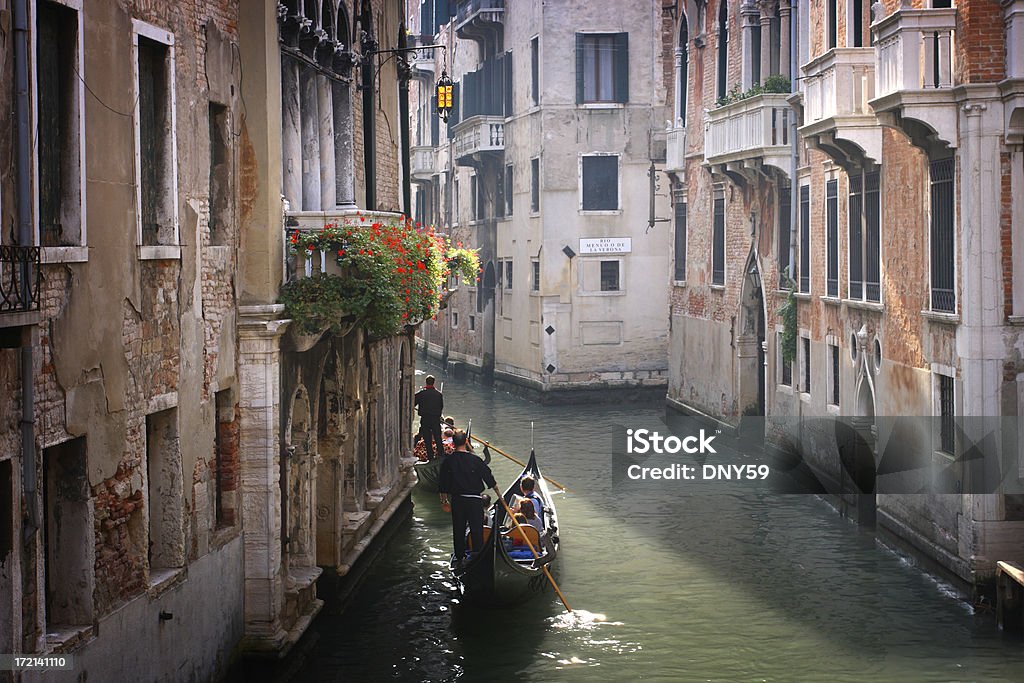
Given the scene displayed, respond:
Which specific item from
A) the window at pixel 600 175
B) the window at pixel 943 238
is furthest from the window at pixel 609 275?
the window at pixel 943 238

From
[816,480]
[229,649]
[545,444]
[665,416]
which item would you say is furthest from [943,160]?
[665,416]

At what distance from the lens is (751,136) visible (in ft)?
65.2

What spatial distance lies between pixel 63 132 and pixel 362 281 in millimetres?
4023

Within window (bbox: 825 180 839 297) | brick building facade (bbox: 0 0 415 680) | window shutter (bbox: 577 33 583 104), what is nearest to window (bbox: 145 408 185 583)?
brick building facade (bbox: 0 0 415 680)

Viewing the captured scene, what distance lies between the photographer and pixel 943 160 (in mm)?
13094

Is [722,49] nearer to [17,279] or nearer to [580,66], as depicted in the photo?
[580,66]

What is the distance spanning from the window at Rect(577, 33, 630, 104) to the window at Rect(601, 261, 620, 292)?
3184 millimetres

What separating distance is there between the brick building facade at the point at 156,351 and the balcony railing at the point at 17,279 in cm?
2

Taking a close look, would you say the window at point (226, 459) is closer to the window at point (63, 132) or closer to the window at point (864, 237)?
the window at point (63, 132)

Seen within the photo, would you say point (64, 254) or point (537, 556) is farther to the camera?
point (537, 556)

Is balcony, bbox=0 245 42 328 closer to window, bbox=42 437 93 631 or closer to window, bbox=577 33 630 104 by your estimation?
window, bbox=42 437 93 631

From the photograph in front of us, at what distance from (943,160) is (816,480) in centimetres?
616

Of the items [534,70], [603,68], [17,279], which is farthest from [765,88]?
[17,279]

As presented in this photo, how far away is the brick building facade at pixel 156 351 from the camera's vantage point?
21.4 feet
